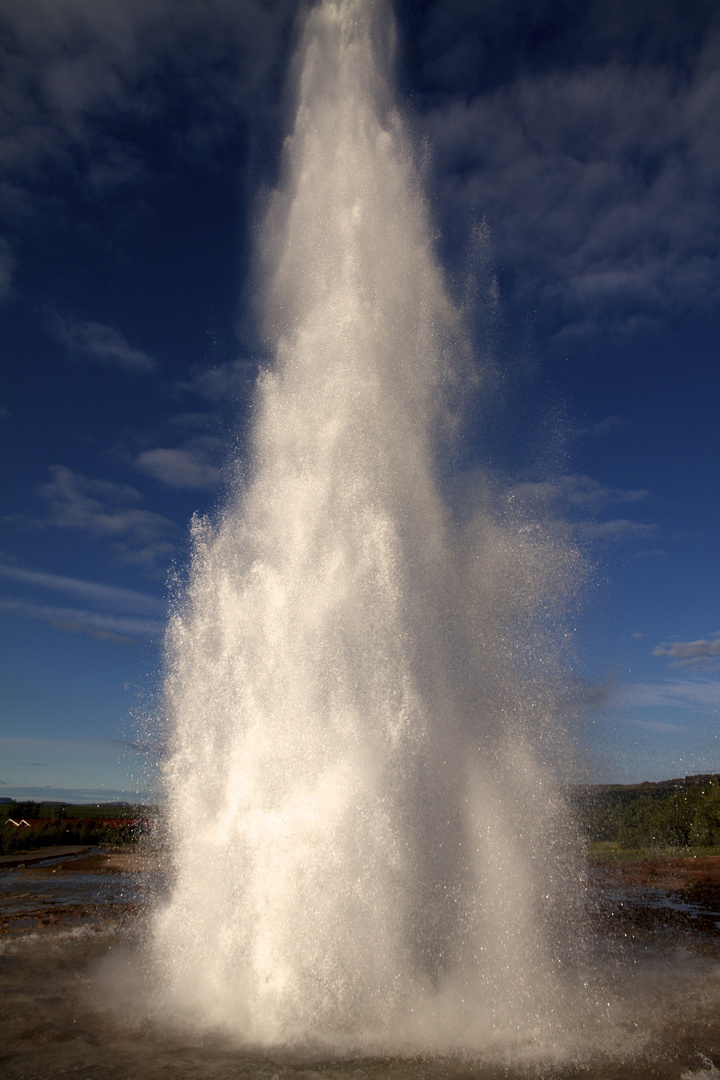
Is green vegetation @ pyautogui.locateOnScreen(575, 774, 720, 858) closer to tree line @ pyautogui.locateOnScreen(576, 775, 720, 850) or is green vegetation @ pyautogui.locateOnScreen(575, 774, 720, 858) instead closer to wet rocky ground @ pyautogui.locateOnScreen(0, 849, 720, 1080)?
tree line @ pyautogui.locateOnScreen(576, 775, 720, 850)

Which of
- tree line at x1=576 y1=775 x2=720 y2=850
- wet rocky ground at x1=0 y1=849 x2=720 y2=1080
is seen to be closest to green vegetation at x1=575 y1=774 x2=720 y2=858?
tree line at x1=576 y1=775 x2=720 y2=850

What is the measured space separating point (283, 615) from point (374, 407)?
5685 mm

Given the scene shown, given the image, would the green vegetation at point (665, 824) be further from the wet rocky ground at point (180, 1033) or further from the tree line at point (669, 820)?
the wet rocky ground at point (180, 1033)

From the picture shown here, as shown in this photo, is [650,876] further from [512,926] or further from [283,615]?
[283,615]

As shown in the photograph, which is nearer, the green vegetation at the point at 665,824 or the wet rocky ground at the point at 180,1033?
the wet rocky ground at the point at 180,1033

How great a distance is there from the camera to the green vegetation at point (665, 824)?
44438 millimetres

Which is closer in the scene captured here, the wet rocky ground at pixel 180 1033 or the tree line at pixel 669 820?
→ the wet rocky ground at pixel 180 1033

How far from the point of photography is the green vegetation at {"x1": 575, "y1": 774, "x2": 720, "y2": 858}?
44438mm

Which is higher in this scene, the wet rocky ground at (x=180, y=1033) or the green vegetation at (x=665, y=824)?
the green vegetation at (x=665, y=824)

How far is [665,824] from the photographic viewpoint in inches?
1919

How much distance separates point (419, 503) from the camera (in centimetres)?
1488

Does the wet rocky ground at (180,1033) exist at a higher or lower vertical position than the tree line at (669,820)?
lower

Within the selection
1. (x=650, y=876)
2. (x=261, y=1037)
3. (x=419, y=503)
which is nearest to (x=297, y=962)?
(x=261, y=1037)

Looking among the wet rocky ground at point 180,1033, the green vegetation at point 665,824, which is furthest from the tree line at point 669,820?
the wet rocky ground at point 180,1033
